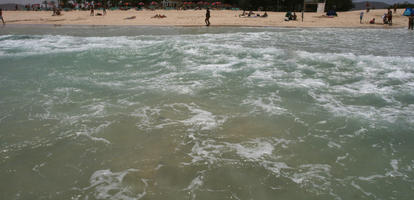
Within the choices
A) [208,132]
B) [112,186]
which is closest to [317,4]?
[208,132]

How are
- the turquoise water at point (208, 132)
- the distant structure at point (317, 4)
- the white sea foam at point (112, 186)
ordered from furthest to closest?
1. the distant structure at point (317, 4)
2. the turquoise water at point (208, 132)
3. the white sea foam at point (112, 186)

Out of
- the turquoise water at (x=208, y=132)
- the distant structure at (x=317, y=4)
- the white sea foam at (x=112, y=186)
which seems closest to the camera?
the white sea foam at (x=112, y=186)

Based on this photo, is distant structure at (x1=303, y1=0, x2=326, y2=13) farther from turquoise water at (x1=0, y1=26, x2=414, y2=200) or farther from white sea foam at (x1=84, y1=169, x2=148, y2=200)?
white sea foam at (x1=84, y1=169, x2=148, y2=200)

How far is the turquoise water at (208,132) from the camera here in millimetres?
3629

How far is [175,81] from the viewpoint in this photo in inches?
334

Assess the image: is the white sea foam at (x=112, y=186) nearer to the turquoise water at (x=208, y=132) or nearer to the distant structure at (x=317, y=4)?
the turquoise water at (x=208, y=132)

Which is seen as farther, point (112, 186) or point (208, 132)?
point (208, 132)

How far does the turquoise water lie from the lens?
3629 mm

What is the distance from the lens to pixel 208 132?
4.99 m

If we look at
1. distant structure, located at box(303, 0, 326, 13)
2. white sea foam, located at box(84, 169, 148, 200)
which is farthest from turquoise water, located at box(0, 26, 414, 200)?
distant structure, located at box(303, 0, 326, 13)

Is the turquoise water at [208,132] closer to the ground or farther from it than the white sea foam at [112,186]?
farther from it

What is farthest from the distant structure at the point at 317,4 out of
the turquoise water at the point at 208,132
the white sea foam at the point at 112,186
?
the white sea foam at the point at 112,186

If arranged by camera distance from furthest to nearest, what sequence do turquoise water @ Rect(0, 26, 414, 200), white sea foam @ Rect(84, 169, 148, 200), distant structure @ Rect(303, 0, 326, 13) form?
distant structure @ Rect(303, 0, 326, 13) → turquoise water @ Rect(0, 26, 414, 200) → white sea foam @ Rect(84, 169, 148, 200)

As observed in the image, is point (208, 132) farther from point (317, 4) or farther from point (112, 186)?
point (317, 4)
